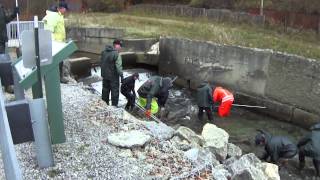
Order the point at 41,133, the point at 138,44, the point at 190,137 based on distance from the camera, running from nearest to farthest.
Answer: the point at 41,133, the point at 190,137, the point at 138,44

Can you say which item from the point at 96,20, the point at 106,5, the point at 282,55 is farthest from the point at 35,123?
the point at 106,5

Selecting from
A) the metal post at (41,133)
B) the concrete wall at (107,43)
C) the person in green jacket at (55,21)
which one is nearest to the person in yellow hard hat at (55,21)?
the person in green jacket at (55,21)

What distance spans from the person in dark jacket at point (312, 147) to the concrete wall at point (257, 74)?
3.37 metres

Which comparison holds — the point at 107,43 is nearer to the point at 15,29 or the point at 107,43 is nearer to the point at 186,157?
the point at 15,29

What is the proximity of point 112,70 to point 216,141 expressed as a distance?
3.03 metres

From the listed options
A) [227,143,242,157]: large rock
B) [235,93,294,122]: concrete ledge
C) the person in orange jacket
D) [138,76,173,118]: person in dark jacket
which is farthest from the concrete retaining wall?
[227,143,242,157]: large rock

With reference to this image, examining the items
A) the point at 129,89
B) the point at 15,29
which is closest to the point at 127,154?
the point at 129,89

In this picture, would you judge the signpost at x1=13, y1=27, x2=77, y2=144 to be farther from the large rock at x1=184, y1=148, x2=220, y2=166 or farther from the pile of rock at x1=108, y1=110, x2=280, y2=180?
the large rock at x1=184, y1=148, x2=220, y2=166

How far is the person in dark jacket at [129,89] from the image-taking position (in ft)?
39.5

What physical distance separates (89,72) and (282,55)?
7.32 m

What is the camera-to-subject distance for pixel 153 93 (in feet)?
37.6

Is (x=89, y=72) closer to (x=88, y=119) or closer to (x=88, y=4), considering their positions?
(x=88, y=119)

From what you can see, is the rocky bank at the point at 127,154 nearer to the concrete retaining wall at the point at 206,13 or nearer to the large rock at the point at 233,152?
the large rock at the point at 233,152

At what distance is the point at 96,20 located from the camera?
2591cm
